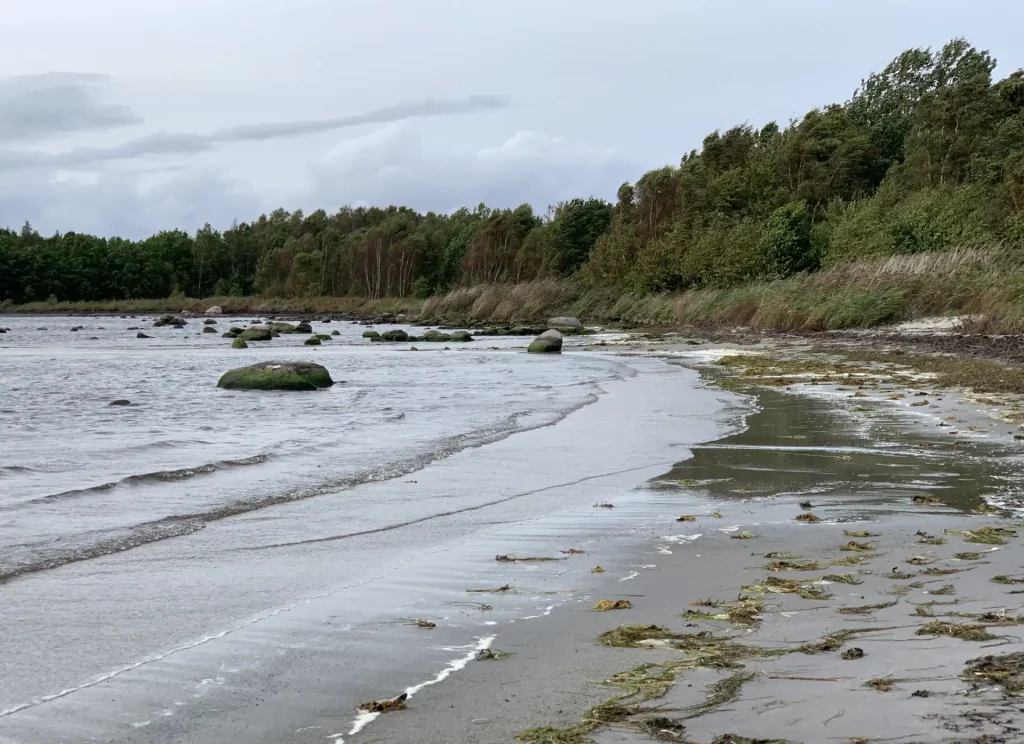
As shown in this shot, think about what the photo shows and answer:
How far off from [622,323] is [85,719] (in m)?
47.0

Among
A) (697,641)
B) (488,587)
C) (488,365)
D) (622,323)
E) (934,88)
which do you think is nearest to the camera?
(697,641)

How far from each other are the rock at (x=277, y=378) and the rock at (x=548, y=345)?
462 inches

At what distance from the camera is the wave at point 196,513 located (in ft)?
18.6

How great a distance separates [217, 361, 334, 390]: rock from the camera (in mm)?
18188

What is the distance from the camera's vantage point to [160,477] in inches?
338

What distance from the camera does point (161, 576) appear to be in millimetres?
5184

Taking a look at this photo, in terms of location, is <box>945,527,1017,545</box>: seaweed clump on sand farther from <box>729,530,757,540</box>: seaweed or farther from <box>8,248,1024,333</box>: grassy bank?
<box>8,248,1024,333</box>: grassy bank

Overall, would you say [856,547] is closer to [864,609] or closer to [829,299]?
[864,609]

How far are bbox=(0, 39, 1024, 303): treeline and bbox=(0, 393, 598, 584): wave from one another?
21.6 m

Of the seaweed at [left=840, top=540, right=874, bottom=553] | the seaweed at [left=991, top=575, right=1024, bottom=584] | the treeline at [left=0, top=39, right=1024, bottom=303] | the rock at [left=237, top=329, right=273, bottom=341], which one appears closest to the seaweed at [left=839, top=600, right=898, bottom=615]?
the seaweed at [left=991, top=575, right=1024, bottom=584]

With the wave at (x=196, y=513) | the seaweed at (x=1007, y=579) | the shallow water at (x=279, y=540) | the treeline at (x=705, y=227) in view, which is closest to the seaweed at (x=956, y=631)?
the seaweed at (x=1007, y=579)

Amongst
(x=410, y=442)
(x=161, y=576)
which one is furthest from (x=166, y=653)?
(x=410, y=442)

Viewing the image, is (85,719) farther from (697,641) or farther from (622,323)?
(622,323)

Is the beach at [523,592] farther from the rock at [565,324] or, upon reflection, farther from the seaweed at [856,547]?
the rock at [565,324]
